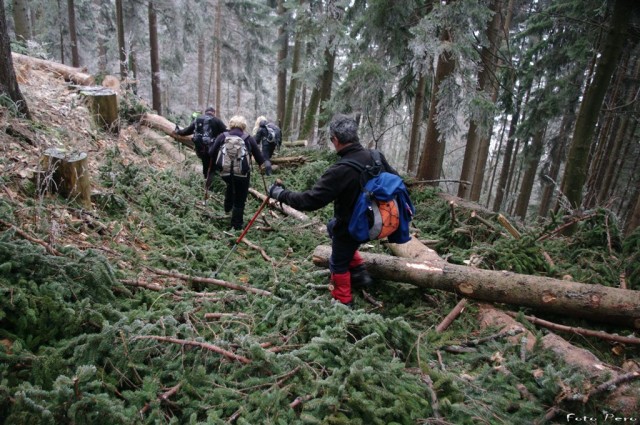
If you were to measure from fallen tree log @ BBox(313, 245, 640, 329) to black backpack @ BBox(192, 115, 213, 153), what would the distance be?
5245mm

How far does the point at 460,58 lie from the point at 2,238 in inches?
339

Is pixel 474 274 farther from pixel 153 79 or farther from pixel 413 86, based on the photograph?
pixel 153 79

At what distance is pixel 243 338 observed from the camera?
108 inches

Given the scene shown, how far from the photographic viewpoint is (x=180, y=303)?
11.7 feet

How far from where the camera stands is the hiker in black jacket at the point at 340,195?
3.82 metres

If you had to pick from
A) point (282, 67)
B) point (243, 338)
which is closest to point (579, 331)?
point (243, 338)

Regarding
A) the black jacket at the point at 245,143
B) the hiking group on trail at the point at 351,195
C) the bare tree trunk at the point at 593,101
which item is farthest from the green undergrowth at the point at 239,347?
the black jacket at the point at 245,143

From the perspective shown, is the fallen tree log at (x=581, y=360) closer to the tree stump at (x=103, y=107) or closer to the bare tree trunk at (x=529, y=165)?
the tree stump at (x=103, y=107)

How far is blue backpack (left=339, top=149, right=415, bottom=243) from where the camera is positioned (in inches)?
151

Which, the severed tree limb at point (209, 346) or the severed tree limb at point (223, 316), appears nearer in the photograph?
the severed tree limb at point (209, 346)

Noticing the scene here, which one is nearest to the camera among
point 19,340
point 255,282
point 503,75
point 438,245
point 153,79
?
point 19,340

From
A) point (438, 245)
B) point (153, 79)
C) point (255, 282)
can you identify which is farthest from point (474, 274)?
Result: point (153, 79)

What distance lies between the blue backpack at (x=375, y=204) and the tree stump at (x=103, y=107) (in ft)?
24.4

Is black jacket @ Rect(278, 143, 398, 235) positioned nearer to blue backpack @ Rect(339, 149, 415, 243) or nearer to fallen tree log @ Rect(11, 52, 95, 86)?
blue backpack @ Rect(339, 149, 415, 243)
